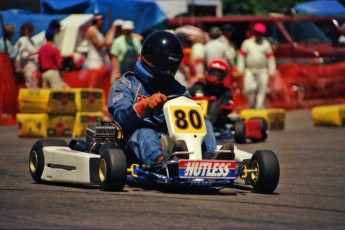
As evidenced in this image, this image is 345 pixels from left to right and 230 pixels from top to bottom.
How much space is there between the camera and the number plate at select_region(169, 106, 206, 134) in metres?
8.62

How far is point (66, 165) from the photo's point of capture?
906 cm

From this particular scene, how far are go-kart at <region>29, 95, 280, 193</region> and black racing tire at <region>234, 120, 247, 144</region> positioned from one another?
5.24 metres

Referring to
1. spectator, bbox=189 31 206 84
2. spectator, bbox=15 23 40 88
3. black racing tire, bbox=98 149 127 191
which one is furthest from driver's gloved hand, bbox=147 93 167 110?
spectator, bbox=189 31 206 84

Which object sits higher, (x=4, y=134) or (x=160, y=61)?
(x=160, y=61)

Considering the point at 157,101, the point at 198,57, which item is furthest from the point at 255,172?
the point at 198,57

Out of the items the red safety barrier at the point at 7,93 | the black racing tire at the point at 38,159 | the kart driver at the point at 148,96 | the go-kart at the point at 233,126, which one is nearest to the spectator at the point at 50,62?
the red safety barrier at the point at 7,93

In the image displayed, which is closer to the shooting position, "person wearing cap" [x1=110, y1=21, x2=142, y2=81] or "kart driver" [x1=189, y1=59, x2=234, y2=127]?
"kart driver" [x1=189, y1=59, x2=234, y2=127]

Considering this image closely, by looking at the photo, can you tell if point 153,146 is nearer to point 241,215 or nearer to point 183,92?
point 183,92

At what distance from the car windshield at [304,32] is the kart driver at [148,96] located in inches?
622

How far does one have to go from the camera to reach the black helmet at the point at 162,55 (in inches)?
359

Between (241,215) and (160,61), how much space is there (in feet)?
6.82

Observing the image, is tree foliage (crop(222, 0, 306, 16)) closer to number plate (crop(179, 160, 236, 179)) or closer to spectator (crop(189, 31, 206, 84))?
spectator (crop(189, 31, 206, 84))

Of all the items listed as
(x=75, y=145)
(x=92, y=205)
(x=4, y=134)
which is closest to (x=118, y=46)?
(x=4, y=134)

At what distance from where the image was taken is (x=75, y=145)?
9703 millimetres
